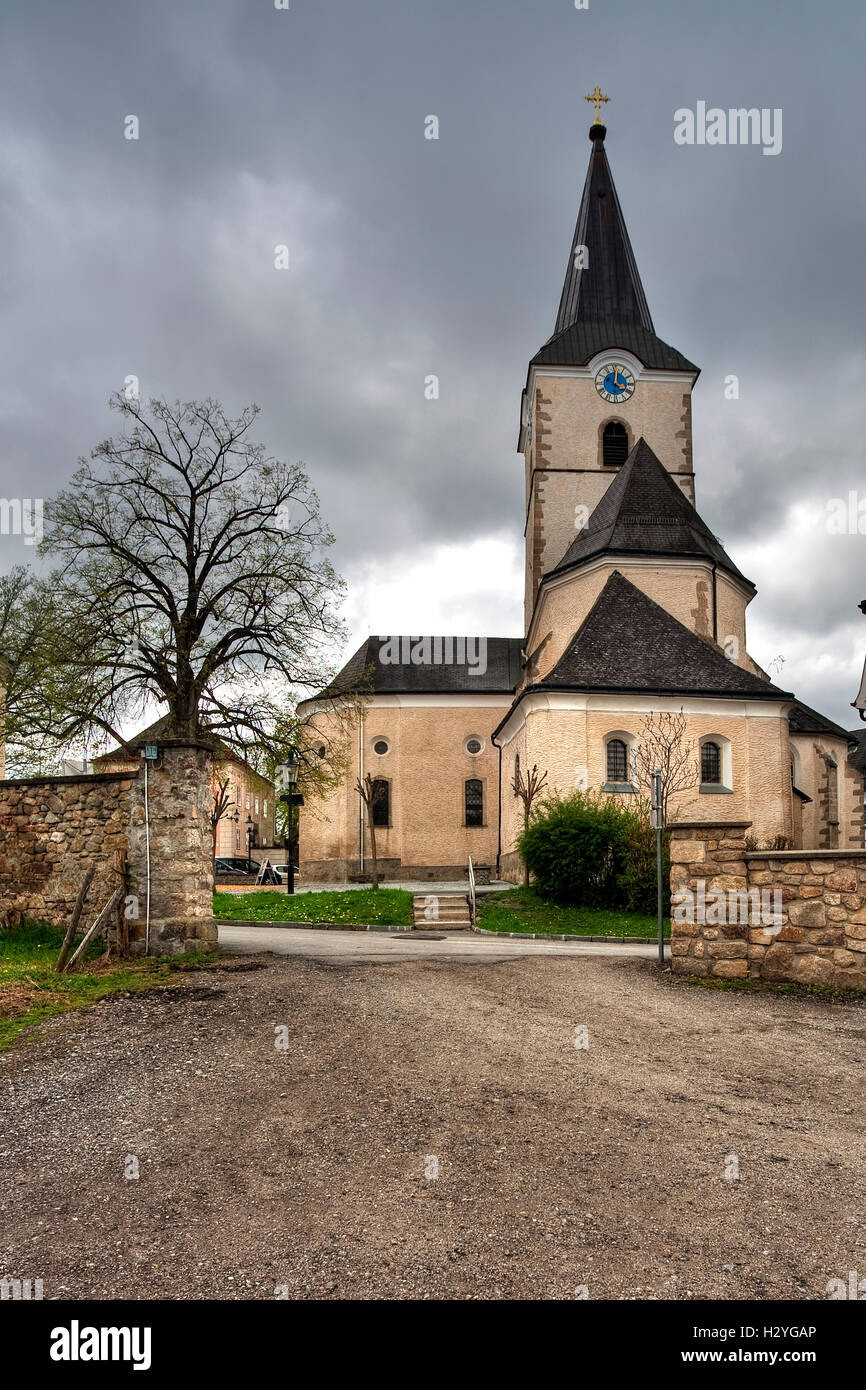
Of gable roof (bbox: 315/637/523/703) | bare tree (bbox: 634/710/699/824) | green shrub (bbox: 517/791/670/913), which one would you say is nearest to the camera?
green shrub (bbox: 517/791/670/913)

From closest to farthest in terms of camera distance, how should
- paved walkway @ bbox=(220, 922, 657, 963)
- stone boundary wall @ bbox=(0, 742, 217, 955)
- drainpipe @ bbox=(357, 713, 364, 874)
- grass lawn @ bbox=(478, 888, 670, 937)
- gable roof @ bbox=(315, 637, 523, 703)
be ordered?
stone boundary wall @ bbox=(0, 742, 217, 955) → paved walkway @ bbox=(220, 922, 657, 963) → grass lawn @ bbox=(478, 888, 670, 937) → drainpipe @ bbox=(357, 713, 364, 874) → gable roof @ bbox=(315, 637, 523, 703)

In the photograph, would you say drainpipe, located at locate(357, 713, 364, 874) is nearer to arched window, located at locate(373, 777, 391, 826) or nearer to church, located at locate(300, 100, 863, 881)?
church, located at locate(300, 100, 863, 881)

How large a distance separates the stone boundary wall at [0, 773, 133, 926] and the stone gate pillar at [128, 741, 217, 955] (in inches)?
14.8

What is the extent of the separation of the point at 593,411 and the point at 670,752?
65.6 ft

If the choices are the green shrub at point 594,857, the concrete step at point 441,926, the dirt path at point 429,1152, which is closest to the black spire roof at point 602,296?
the green shrub at point 594,857

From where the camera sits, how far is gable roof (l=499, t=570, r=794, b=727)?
2472 centimetres

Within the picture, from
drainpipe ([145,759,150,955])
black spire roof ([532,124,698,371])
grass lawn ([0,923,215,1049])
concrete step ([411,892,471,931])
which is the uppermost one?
black spire roof ([532,124,698,371])

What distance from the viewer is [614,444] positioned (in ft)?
128

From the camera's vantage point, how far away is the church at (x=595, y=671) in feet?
81.3

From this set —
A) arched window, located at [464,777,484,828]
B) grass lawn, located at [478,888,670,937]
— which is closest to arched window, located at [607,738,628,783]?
grass lawn, located at [478,888,670,937]

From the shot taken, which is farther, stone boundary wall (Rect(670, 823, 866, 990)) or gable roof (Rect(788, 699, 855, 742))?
gable roof (Rect(788, 699, 855, 742))

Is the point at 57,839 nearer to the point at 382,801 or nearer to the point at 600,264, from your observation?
the point at 382,801
